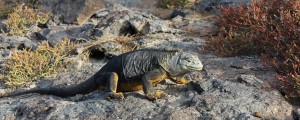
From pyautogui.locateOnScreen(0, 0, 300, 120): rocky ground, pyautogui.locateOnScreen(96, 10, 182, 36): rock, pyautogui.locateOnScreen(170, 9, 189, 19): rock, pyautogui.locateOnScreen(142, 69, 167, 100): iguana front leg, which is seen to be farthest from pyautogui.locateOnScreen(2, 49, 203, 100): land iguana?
pyautogui.locateOnScreen(170, 9, 189, 19): rock

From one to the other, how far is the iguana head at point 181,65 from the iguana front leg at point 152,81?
0.34ft

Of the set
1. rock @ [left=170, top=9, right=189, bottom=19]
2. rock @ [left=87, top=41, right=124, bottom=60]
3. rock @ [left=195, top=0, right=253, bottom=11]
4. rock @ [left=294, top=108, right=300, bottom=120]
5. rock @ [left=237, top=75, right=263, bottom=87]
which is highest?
rock @ [left=195, top=0, right=253, bottom=11]

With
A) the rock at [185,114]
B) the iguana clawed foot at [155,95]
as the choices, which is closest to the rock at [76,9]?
the iguana clawed foot at [155,95]

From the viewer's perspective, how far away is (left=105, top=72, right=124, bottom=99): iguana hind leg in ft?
15.4

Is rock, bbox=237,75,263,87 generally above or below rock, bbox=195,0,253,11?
below

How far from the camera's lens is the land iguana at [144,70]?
4.73 metres

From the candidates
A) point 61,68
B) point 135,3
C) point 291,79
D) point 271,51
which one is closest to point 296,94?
point 291,79

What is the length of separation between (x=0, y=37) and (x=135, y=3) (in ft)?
15.4

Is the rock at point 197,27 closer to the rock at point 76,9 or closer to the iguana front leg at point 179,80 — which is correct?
the rock at point 76,9

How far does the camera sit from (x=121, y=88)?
5.02 m

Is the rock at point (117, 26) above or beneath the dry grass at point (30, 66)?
above

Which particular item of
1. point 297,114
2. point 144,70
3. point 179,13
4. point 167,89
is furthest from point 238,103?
point 179,13

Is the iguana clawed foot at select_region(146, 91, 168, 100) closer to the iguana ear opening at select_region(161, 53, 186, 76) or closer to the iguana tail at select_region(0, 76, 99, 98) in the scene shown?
the iguana ear opening at select_region(161, 53, 186, 76)

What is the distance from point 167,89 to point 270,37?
250 centimetres
